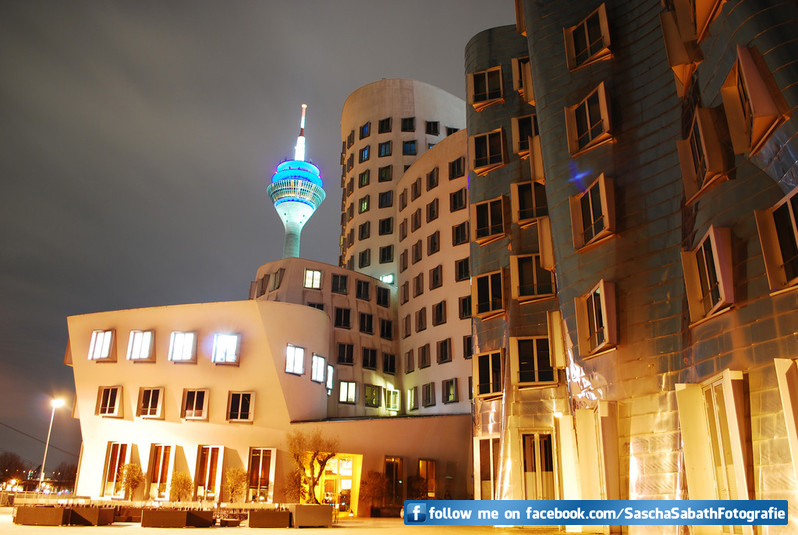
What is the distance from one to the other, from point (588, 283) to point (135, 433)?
108 feet

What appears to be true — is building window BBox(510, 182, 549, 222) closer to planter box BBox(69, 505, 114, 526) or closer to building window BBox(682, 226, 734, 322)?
building window BBox(682, 226, 734, 322)

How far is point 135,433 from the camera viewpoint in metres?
40.6

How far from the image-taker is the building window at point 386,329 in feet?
177

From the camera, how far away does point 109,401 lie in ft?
135

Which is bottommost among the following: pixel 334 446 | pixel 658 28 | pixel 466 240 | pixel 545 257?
pixel 334 446

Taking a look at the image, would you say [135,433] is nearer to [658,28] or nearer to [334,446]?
[334,446]

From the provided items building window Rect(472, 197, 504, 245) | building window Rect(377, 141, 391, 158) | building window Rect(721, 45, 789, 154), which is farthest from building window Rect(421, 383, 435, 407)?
building window Rect(721, 45, 789, 154)

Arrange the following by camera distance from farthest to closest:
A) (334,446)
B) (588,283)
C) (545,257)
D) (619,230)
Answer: (334,446)
(545,257)
(588,283)
(619,230)

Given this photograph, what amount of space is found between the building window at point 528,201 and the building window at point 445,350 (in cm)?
1982

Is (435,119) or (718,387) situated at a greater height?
(435,119)

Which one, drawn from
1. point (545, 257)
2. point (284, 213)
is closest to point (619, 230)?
point (545, 257)

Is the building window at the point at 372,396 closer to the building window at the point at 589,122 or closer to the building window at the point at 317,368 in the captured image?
the building window at the point at 317,368

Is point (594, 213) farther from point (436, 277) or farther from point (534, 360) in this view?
point (436, 277)

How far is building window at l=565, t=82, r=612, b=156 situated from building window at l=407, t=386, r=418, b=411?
103 ft
